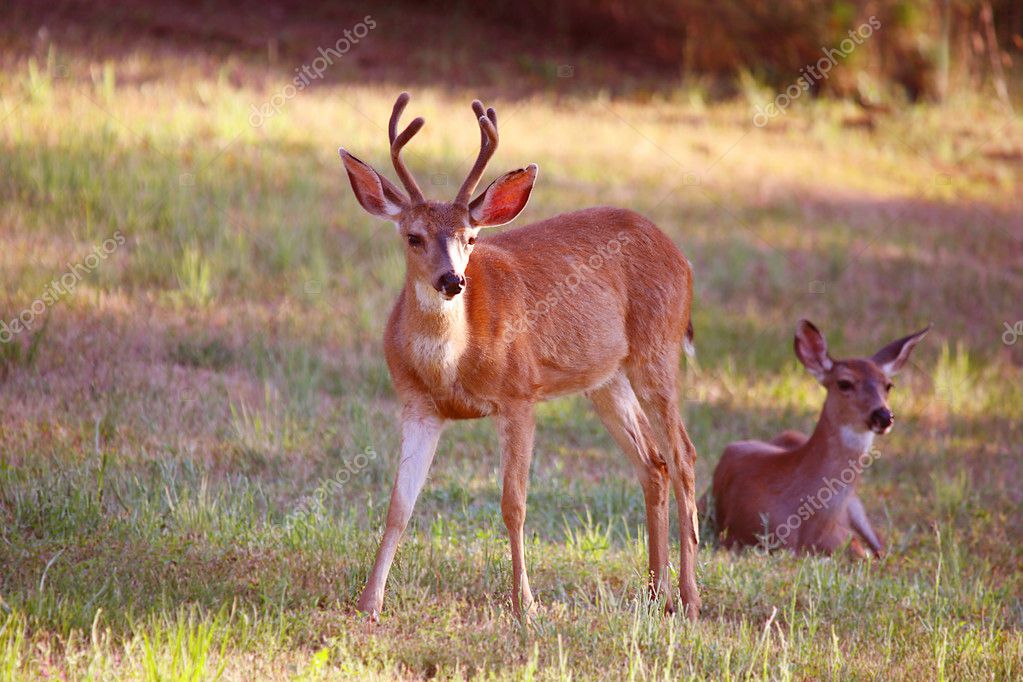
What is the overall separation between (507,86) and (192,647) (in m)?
13.4

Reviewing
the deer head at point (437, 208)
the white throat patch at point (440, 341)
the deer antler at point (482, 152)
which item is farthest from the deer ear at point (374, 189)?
the white throat patch at point (440, 341)

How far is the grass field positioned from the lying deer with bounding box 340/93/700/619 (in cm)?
46

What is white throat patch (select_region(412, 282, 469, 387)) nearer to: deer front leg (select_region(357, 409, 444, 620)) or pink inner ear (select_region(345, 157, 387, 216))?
deer front leg (select_region(357, 409, 444, 620))

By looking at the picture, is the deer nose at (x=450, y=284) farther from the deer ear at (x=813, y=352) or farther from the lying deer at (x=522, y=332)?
the deer ear at (x=813, y=352)

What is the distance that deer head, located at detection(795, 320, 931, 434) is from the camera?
793 centimetres

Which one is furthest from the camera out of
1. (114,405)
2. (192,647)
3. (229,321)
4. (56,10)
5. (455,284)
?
(56,10)

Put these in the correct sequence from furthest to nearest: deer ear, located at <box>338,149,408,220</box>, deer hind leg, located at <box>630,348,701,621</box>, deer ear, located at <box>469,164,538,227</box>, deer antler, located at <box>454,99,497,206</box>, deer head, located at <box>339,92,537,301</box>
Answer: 1. deer hind leg, located at <box>630,348,701,621</box>
2. deer ear, located at <box>469,164,538,227</box>
3. deer ear, located at <box>338,149,408,220</box>
4. deer antler, located at <box>454,99,497,206</box>
5. deer head, located at <box>339,92,537,301</box>

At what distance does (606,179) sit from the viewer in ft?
46.3

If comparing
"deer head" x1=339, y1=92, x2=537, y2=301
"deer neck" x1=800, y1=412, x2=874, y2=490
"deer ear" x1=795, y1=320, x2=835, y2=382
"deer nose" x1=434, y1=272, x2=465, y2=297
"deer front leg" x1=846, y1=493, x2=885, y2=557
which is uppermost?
"deer head" x1=339, y1=92, x2=537, y2=301

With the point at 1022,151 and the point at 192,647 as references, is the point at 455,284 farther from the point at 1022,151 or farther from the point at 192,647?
the point at 1022,151

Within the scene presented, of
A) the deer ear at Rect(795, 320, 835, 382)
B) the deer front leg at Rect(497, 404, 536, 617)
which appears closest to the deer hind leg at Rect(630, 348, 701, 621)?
the deer front leg at Rect(497, 404, 536, 617)

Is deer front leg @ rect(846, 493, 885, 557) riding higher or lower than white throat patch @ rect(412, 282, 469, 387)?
lower

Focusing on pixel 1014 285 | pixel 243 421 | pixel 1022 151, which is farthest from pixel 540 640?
pixel 1022 151

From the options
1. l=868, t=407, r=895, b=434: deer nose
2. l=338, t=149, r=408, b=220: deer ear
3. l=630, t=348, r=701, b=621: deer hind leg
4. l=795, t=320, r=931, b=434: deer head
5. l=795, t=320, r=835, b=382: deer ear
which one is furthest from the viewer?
l=795, t=320, r=835, b=382: deer ear
